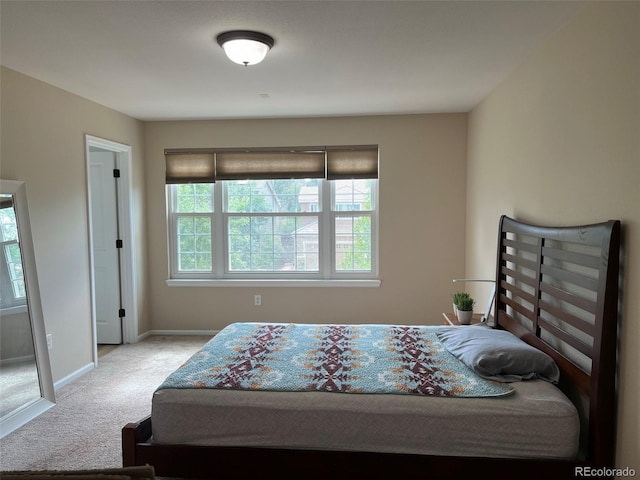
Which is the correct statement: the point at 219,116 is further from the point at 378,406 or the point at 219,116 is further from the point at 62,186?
the point at 378,406

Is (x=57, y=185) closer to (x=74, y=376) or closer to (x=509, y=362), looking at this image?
(x=74, y=376)

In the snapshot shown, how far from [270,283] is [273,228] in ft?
2.04

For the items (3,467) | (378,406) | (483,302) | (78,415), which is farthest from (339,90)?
(3,467)

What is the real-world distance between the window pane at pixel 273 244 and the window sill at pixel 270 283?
0.17 metres

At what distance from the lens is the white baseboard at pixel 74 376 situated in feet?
11.4

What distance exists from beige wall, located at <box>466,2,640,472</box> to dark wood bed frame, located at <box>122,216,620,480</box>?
72 mm

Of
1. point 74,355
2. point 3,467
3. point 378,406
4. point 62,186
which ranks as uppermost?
point 62,186

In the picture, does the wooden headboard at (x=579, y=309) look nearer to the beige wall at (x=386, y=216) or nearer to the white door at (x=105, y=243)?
the beige wall at (x=386, y=216)

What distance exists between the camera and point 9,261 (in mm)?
2922

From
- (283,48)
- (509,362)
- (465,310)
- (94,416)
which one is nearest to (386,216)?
(465,310)

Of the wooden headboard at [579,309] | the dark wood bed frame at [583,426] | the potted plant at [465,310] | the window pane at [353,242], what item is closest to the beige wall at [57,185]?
the dark wood bed frame at [583,426]

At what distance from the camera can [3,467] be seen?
2.43 meters

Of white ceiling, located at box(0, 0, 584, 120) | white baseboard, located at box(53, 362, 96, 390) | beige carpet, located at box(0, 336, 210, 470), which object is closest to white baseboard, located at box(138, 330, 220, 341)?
beige carpet, located at box(0, 336, 210, 470)

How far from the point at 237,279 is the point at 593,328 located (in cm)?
369
